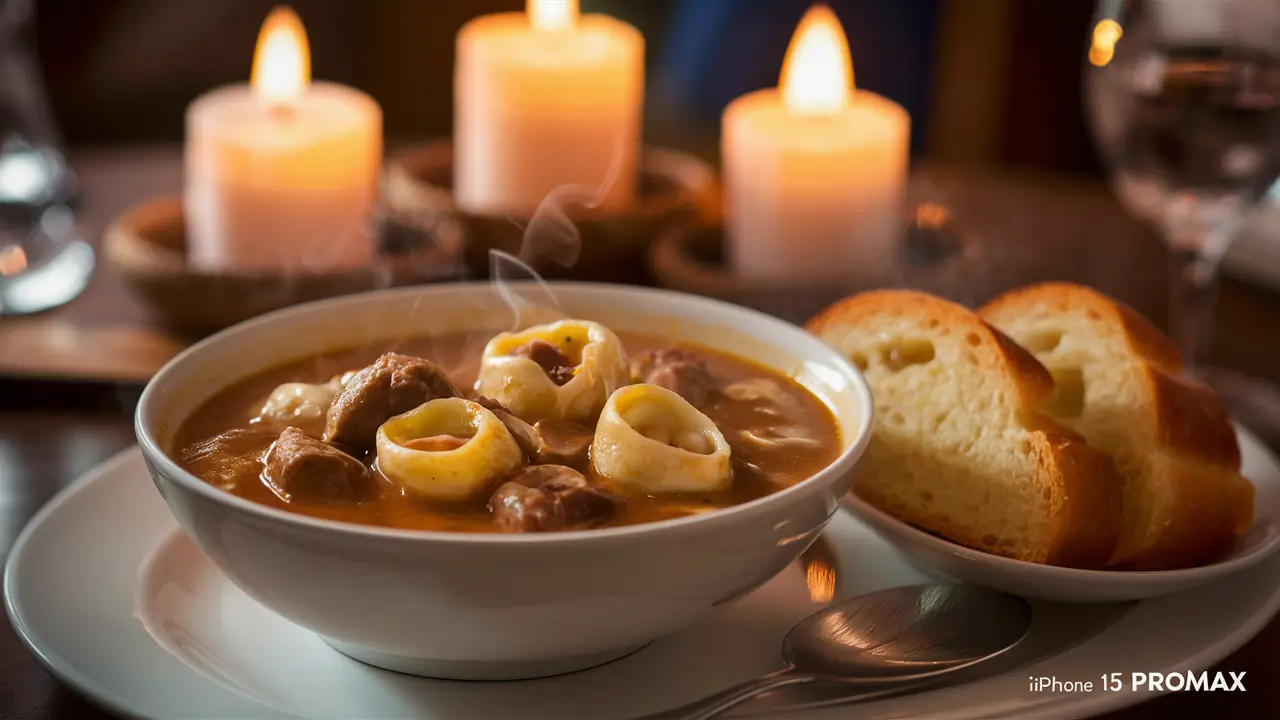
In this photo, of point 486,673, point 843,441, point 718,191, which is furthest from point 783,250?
point 486,673

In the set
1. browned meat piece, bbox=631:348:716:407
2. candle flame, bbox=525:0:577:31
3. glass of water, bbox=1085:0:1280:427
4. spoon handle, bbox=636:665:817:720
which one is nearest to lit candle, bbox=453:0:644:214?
candle flame, bbox=525:0:577:31

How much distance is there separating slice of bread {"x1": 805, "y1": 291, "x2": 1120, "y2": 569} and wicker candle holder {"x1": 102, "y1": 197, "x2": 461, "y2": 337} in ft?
3.40

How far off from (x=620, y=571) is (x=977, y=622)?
19.2 inches

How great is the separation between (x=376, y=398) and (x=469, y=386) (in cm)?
25

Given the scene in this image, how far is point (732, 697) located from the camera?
1343mm

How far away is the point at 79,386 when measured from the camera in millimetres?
2346

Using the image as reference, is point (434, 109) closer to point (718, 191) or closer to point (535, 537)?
point (718, 191)

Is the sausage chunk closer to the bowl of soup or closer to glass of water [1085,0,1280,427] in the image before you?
the bowl of soup

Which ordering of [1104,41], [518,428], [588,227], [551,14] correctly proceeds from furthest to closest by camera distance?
[551,14]
[588,227]
[1104,41]
[518,428]

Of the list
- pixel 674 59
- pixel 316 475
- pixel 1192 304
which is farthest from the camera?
pixel 674 59

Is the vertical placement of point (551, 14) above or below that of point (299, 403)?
above

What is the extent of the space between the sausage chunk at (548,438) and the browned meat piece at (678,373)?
0.44 feet

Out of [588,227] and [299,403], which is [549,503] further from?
[588,227]

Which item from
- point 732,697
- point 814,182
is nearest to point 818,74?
point 814,182
